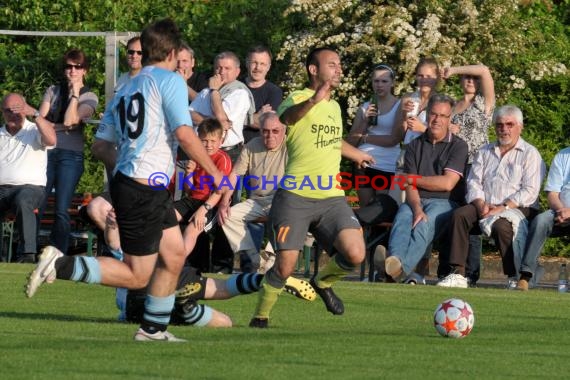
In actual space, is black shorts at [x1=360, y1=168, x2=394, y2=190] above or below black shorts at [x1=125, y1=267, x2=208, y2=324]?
above

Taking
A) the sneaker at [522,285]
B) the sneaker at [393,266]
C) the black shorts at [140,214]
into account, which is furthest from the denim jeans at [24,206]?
the black shorts at [140,214]

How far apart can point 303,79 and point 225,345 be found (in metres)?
11.2

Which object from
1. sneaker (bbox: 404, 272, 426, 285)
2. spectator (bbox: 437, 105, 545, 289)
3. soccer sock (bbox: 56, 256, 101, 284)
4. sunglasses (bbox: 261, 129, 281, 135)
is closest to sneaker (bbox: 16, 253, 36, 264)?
sunglasses (bbox: 261, 129, 281, 135)

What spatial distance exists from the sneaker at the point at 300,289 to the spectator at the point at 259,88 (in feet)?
15.4

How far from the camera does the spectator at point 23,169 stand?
55.8 feet

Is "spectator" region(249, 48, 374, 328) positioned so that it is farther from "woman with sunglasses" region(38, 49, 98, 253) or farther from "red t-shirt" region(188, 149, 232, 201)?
"woman with sunglasses" region(38, 49, 98, 253)

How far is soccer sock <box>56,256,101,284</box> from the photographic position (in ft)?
31.3

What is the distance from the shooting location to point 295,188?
1115cm

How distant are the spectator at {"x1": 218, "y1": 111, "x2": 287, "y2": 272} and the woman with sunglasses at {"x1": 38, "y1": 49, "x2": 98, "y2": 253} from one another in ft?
7.52

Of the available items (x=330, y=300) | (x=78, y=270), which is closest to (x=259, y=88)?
(x=330, y=300)

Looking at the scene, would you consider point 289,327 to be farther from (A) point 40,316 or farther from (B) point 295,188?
(A) point 40,316

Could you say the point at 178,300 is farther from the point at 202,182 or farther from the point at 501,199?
the point at 501,199

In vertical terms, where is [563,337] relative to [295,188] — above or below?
below

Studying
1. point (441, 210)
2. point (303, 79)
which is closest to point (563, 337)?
point (441, 210)
